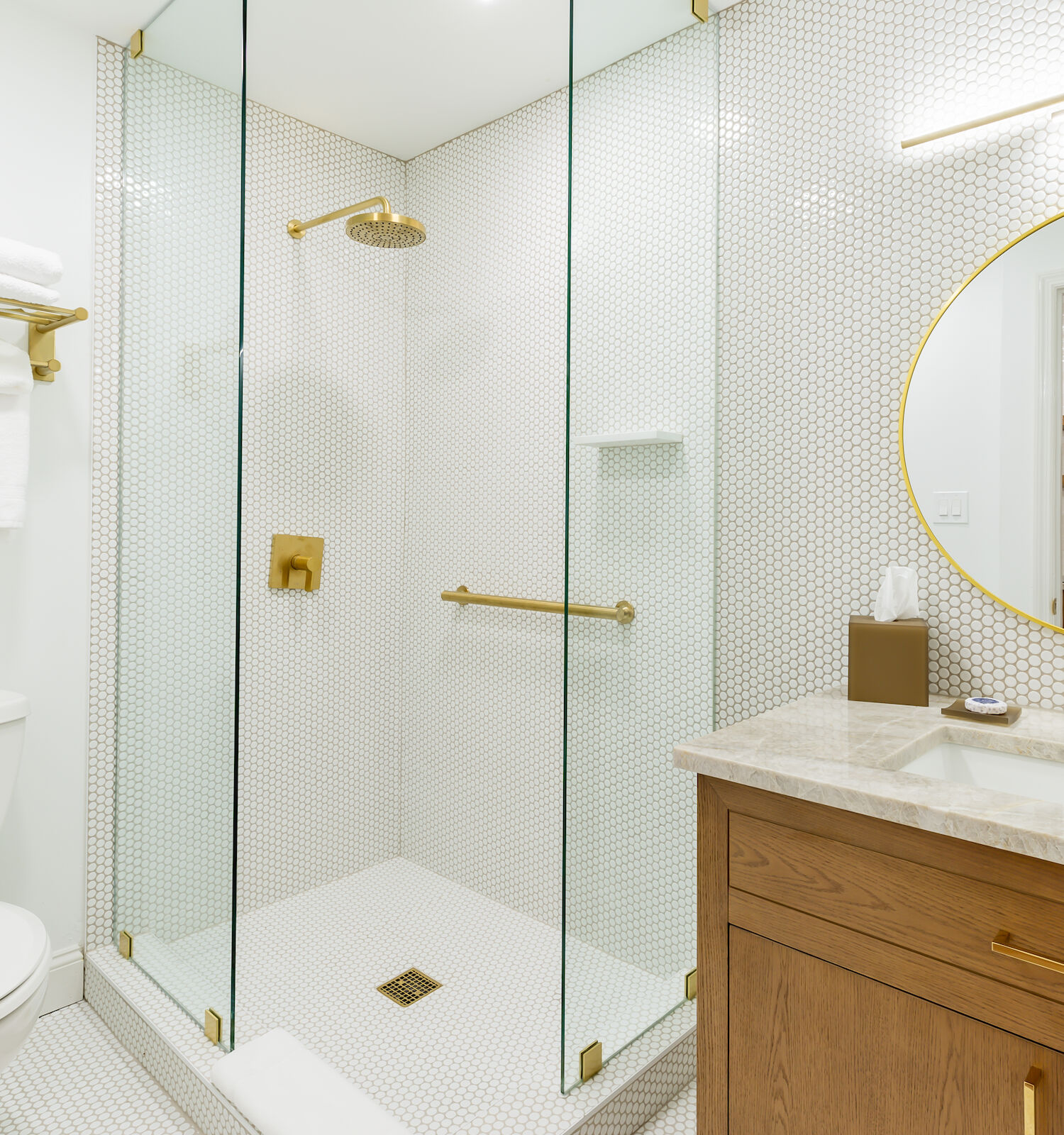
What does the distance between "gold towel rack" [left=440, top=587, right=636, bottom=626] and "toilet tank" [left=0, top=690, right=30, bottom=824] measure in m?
1.14

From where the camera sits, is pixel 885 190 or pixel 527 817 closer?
pixel 885 190

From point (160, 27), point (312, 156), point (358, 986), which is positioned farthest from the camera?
point (312, 156)

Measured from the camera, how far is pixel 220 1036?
63.9 inches

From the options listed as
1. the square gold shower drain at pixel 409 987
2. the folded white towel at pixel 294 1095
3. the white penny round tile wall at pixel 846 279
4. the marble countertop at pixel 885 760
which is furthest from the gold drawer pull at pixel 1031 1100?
the square gold shower drain at pixel 409 987

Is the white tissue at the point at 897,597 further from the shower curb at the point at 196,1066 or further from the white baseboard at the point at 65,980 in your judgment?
the white baseboard at the point at 65,980

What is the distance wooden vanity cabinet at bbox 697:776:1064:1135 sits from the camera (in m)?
0.89

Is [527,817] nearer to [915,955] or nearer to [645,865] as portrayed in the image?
[645,865]

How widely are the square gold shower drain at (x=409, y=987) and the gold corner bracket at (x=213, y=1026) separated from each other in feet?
1.45

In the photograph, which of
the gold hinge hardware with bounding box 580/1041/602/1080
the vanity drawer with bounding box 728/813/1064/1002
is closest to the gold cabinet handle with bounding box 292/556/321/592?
the gold hinge hardware with bounding box 580/1041/602/1080

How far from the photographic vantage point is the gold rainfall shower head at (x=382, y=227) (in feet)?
6.31

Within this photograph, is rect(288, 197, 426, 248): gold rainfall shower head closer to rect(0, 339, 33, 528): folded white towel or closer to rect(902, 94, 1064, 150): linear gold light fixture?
rect(0, 339, 33, 528): folded white towel

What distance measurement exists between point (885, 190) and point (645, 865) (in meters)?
1.44

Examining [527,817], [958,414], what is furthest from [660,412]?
[527,817]

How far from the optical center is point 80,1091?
165 centimetres
